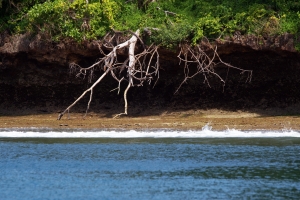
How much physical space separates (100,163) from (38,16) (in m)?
9.81

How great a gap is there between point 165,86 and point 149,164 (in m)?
10.2

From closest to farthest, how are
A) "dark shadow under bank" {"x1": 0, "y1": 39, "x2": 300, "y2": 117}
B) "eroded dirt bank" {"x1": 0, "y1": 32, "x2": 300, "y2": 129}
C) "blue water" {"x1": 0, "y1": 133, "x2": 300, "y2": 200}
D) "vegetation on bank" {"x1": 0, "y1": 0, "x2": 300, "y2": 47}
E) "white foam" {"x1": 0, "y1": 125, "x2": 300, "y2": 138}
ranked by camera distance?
1. "blue water" {"x1": 0, "y1": 133, "x2": 300, "y2": 200}
2. "white foam" {"x1": 0, "y1": 125, "x2": 300, "y2": 138}
3. "vegetation on bank" {"x1": 0, "y1": 0, "x2": 300, "y2": 47}
4. "eroded dirt bank" {"x1": 0, "y1": 32, "x2": 300, "y2": 129}
5. "dark shadow under bank" {"x1": 0, "y1": 39, "x2": 300, "y2": 117}

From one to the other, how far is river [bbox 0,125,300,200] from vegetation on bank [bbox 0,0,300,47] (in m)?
3.88

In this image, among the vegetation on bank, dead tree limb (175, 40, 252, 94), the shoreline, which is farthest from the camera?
the vegetation on bank

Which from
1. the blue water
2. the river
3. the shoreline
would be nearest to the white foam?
the river

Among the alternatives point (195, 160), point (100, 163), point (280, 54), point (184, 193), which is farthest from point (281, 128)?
point (184, 193)

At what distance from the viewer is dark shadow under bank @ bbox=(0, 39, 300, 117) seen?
25062 mm

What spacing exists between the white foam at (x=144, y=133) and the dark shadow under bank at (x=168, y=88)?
136 inches

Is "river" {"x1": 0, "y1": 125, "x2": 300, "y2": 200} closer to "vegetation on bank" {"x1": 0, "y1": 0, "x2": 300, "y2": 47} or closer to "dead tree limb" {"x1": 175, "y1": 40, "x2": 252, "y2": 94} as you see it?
"dead tree limb" {"x1": 175, "y1": 40, "x2": 252, "y2": 94}

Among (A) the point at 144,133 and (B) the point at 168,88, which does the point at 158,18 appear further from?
(A) the point at 144,133

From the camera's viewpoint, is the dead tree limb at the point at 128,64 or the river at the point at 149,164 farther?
the dead tree limb at the point at 128,64

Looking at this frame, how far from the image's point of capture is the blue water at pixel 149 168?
531 inches

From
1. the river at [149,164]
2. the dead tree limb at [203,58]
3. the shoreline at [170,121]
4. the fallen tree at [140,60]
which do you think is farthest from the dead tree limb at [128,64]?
the river at [149,164]

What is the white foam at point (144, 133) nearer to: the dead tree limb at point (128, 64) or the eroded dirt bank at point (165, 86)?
the dead tree limb at point (128, 64)
